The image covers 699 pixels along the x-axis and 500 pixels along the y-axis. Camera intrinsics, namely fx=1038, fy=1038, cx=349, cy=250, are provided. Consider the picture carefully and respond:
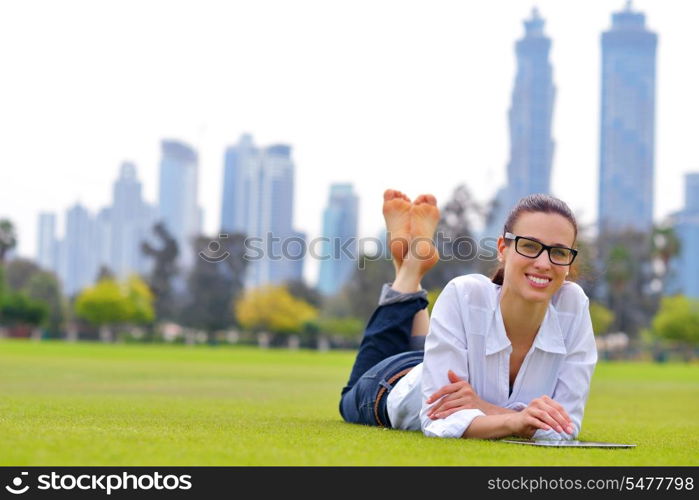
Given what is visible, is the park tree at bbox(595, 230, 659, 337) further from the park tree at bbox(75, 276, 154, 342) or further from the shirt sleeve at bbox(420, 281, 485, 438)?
the shirt sleeve at bbox(420, 281, 485, 438)

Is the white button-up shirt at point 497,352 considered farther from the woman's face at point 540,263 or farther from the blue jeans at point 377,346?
the blue jeans at point 377,346

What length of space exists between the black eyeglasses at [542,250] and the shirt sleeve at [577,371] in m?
0.41

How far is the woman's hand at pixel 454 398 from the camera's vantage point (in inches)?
172

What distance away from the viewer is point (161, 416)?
5934mm

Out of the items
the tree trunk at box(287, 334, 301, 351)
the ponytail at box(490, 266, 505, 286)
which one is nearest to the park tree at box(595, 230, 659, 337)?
the tree trunk at box(287, 334, 301, 351)

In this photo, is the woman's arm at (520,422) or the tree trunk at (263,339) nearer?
the woman's arm at (520,422)

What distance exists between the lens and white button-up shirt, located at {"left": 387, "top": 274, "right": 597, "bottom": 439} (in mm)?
4445

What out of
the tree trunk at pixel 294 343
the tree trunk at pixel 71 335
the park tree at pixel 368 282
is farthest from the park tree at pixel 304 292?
the tree trunk at pixel 71 335

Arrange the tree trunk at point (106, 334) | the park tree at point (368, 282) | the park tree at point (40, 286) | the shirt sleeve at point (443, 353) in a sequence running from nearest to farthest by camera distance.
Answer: the shirt sleeve at point (443, 353) < the park tree at point (368, 282) < the tree trunk at point (106, 334) < the park tree at point (40, 286)

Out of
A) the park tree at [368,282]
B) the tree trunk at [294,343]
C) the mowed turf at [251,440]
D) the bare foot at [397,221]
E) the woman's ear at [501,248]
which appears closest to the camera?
the mowed turf at [251,440]
